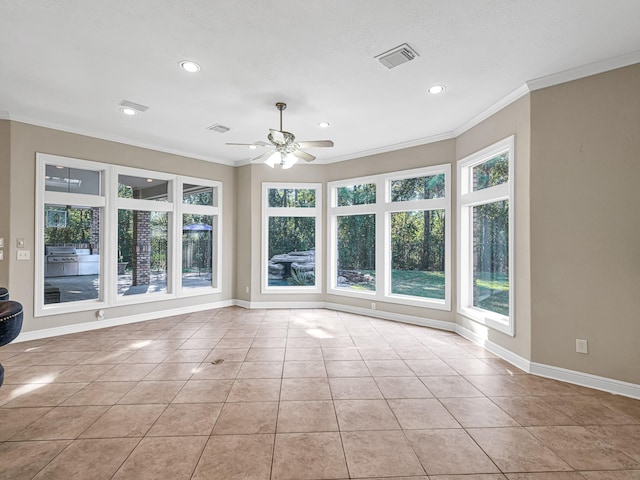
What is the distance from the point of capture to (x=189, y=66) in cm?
311

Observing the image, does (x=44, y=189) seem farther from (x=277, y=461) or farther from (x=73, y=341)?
(x=277, y=461)

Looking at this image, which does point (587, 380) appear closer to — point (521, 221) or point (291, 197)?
point (521, 221)

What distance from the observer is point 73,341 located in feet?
14.5

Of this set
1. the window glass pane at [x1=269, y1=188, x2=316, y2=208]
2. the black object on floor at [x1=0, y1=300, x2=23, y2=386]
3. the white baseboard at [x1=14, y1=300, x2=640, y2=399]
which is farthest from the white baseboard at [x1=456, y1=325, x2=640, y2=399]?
the black object on floor at [x1=0, y1=300, x2=23, y2=386]

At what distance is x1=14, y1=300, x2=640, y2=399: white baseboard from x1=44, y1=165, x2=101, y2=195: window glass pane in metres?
2.03

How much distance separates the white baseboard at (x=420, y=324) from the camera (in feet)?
9.96

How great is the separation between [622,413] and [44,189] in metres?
6.97

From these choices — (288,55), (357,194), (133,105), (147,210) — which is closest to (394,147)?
(357,194)

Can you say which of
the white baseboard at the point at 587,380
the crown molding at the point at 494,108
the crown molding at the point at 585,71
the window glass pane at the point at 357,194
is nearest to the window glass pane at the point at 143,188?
the window glass pane at the point at 357,194

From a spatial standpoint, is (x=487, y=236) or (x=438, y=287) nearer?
(x=487, y=236)

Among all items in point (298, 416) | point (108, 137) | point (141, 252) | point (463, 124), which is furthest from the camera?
point (141, 252)

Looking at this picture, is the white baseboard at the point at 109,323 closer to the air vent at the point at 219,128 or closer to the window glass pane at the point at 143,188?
the window glass pane at the point at 143,188

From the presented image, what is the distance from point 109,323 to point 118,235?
141cm

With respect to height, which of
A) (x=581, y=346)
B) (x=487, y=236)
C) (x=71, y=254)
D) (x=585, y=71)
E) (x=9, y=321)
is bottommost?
(x=581, y=346)
